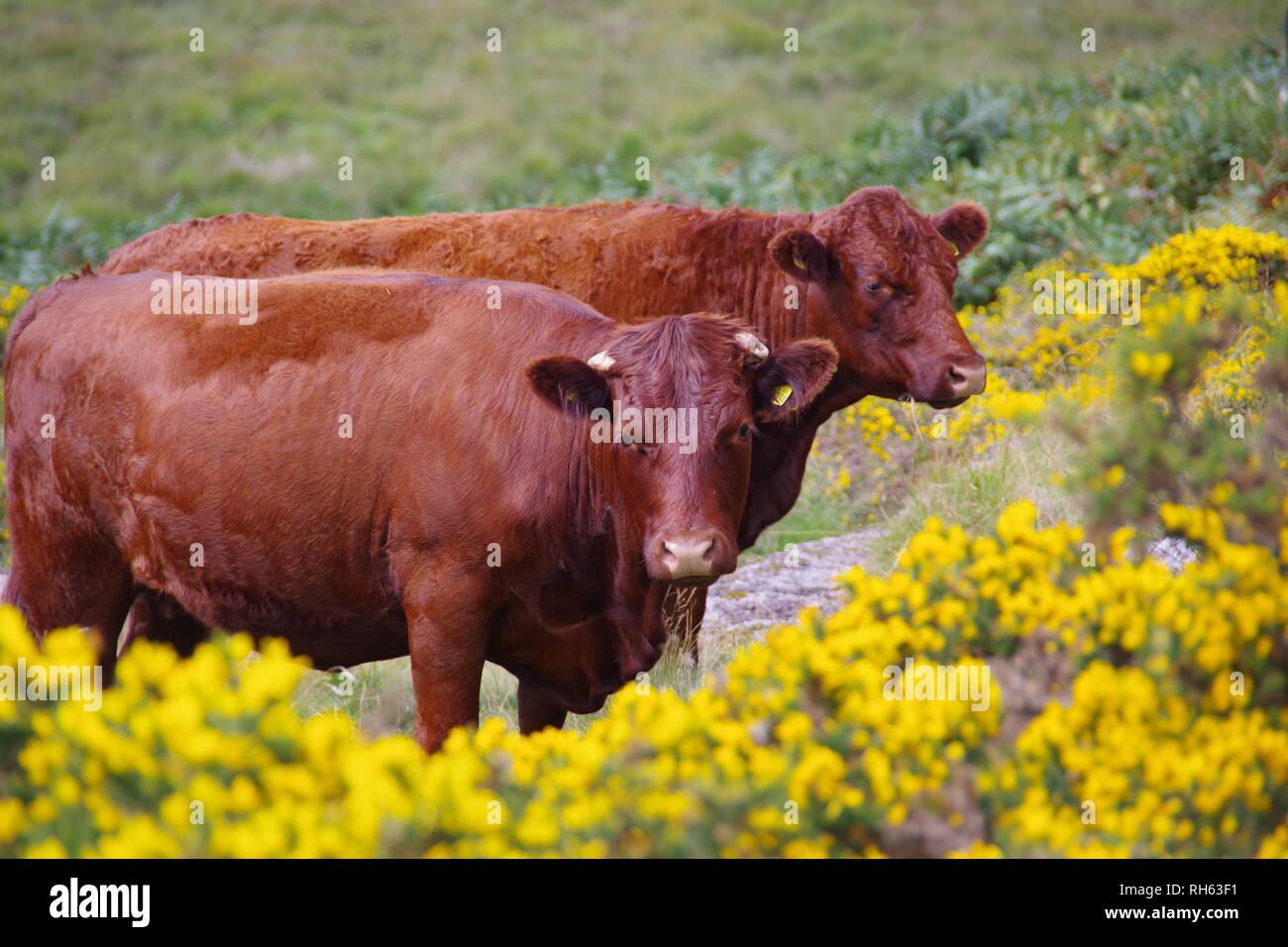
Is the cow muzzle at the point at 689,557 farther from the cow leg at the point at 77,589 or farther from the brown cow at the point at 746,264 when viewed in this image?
the cow leg at the point at 77,589

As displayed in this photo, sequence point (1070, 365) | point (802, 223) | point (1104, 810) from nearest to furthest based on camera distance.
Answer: point (1104, 810) → point (802, 223) → point (1070, 365)

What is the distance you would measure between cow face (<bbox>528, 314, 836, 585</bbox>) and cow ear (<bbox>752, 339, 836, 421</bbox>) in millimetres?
21

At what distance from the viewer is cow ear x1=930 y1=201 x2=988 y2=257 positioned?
7.21 m

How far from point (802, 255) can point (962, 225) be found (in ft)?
3.83

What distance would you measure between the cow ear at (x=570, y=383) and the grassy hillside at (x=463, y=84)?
11285 mm

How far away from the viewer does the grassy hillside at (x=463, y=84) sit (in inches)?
736

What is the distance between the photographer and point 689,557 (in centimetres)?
441

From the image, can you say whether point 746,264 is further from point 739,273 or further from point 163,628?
point 163,628

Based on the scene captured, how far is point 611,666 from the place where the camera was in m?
5.31

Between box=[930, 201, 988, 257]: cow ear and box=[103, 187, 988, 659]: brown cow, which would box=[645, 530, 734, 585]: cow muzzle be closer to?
box=[103, 187, 988, 659]: brown cow
